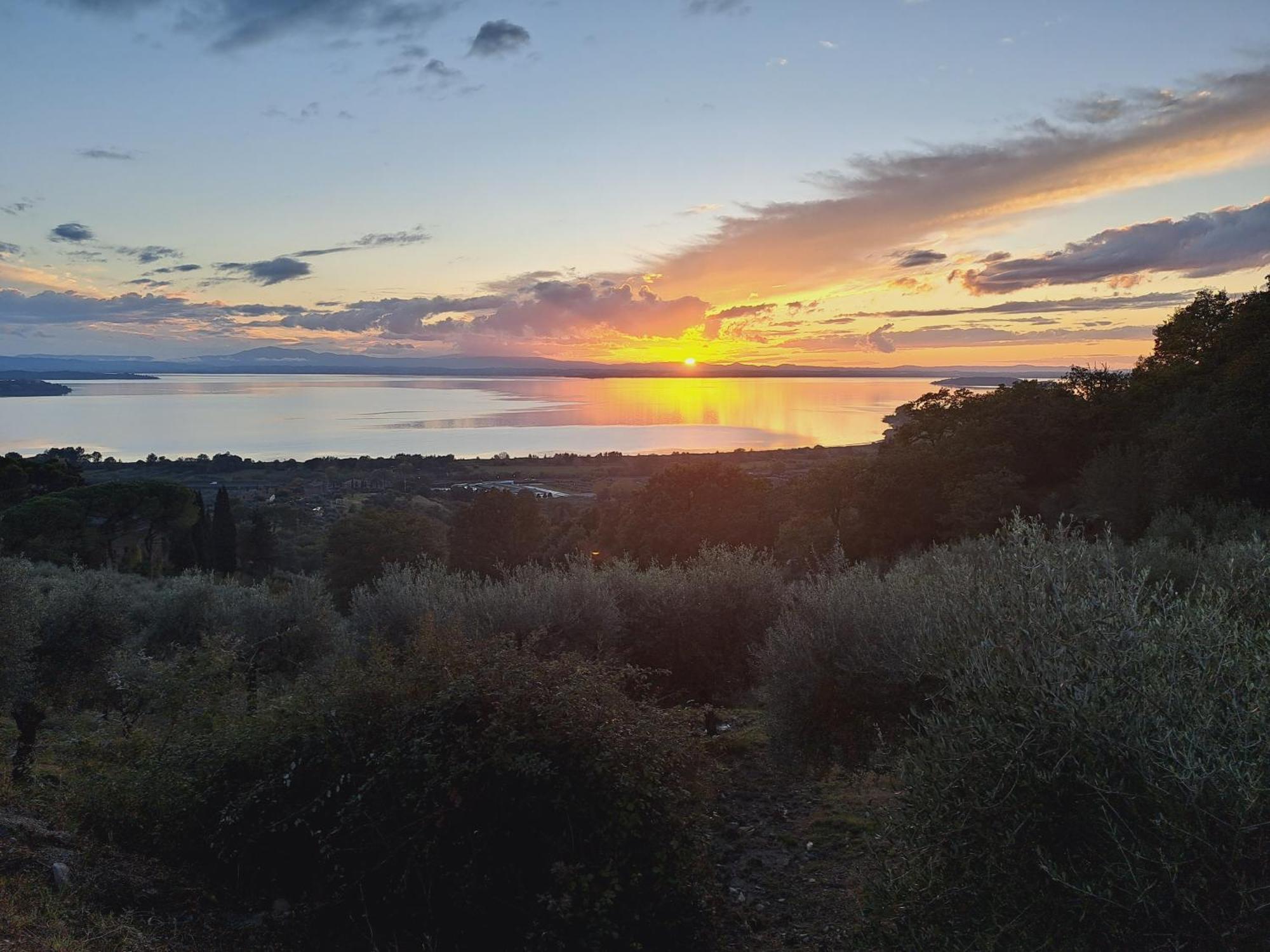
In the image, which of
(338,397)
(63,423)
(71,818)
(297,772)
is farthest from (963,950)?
(338,397)

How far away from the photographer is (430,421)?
104250 mm

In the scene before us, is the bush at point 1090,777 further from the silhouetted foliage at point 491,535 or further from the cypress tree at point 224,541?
the cypress tree at point 224,541

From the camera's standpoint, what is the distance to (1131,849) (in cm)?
345

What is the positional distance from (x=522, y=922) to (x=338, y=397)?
158245 mm

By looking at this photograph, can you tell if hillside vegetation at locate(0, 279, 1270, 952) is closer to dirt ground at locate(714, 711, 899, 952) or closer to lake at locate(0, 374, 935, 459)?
dirt ground at locate(714, 711, 899, 952)

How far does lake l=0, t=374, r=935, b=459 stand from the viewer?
260ft

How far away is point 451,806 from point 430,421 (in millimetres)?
102044

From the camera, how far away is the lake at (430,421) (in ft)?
260

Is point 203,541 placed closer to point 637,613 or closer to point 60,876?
point 637,613

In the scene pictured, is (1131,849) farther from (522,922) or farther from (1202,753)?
(522,922)

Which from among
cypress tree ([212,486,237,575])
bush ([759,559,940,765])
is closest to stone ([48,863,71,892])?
bush ([759,559,940,765])

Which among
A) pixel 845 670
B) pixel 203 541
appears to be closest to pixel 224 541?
pixel 203 541

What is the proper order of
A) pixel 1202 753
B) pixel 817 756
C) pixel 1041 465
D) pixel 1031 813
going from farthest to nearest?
pixel 1041 465, pixel 817 756, pixel 1031 813, pixel 1202 753

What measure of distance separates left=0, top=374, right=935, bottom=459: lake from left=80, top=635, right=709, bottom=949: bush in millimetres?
69404
